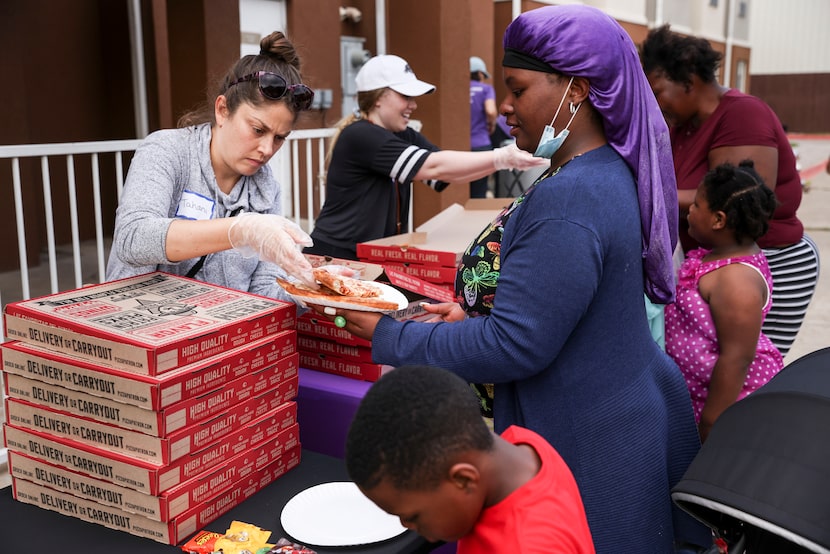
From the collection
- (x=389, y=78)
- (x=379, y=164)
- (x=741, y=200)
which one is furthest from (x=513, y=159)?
(x=741, y=200)

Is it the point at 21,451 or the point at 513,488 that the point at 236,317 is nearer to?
the point at 21,451

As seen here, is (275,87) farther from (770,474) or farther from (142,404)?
(770,474)

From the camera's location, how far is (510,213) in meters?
1.78

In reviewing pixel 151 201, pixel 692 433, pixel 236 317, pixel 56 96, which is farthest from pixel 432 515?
pixel 56 96

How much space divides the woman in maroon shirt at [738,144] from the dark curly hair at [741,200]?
381 millimetres

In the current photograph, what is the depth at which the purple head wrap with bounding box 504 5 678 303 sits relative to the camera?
5.23 ft

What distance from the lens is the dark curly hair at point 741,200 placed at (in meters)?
2.75

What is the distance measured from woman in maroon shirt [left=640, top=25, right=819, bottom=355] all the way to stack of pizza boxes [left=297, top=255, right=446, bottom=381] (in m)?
1.57

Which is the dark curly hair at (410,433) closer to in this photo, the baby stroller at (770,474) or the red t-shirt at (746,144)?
the baby stroller at (770,474)

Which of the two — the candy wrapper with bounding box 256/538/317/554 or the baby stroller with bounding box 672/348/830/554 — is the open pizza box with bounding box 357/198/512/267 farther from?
the candy wrapper with bounding box 256/538/317/554

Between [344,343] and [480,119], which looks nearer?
[344,343]

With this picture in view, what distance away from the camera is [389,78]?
3.65 meters

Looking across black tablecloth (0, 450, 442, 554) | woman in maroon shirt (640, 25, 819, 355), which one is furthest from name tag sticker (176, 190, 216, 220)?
woman in maroon shirt (640, 25, 819, 355)

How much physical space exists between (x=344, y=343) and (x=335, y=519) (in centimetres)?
68
